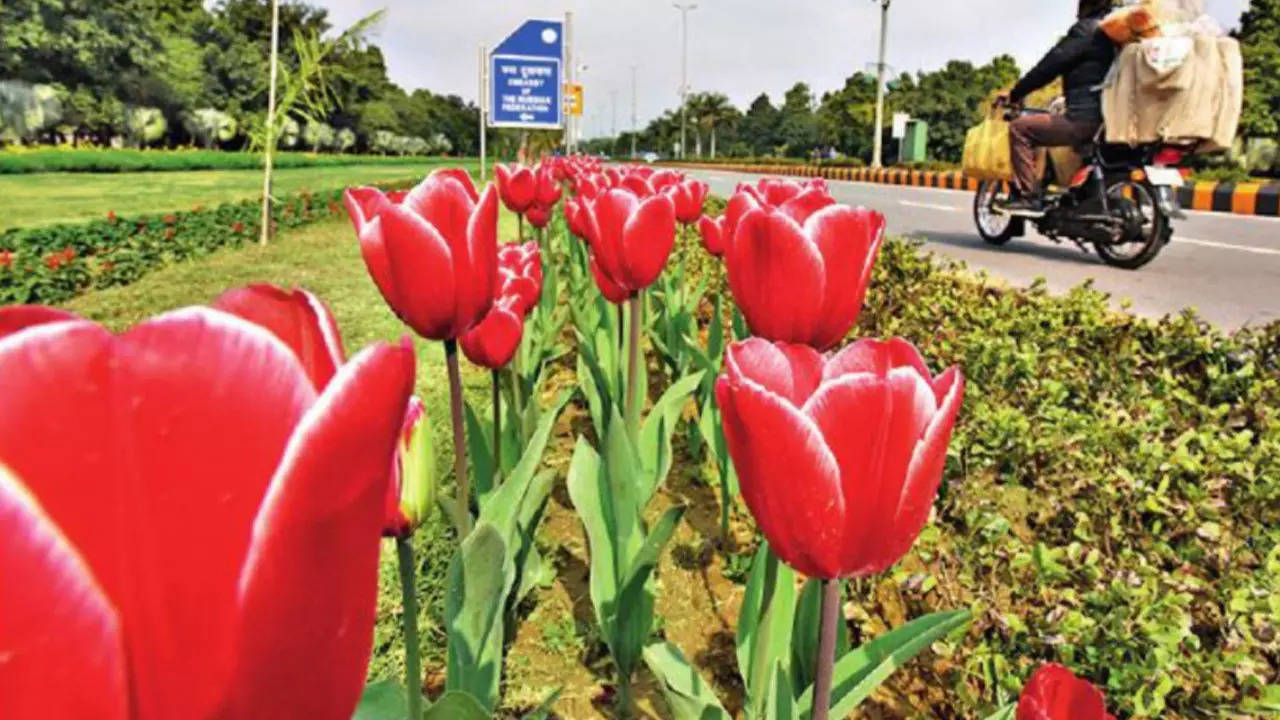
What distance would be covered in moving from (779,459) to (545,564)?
147cm

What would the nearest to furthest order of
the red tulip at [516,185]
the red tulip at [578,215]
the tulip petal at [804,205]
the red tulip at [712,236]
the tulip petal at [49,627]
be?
the tulip petal at [49,627], the tulip petal at [804,205], the red tulip at [578,215], the red tulip at [712,236], the red tulip at [516,185]

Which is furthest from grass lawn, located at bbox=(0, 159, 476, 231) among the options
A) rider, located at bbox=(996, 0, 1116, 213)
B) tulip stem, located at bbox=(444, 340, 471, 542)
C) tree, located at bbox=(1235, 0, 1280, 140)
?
tree, located at bbox=(1235, 0, 1280, 140)

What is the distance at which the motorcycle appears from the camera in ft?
18.3

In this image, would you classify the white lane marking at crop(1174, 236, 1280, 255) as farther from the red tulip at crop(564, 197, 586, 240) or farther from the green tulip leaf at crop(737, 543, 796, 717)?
the green tulip leaf at crop(737, 543, 796, 717)

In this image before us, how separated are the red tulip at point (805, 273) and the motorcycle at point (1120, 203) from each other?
5.15 meters

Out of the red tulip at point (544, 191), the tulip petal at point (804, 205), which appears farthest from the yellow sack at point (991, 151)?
the tulip petal at point (804, 205)

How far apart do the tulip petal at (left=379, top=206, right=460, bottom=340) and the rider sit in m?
5.73

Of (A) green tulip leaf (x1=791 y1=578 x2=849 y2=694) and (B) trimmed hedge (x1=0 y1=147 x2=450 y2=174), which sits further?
(B) trimmed hedge (x1=0 y1=147 x2=450 y2=174)

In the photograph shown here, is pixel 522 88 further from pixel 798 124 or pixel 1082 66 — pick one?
pixel 798 124

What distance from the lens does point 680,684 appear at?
3.95 ft

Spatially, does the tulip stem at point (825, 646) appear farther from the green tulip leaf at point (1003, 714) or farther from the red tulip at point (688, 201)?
the red tulip at point (688, 201)

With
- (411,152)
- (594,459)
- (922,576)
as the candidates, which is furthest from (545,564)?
(411,152)

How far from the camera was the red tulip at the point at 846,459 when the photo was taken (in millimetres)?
700

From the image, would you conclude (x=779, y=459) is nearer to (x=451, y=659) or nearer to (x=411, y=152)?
(x=451, y=659)
